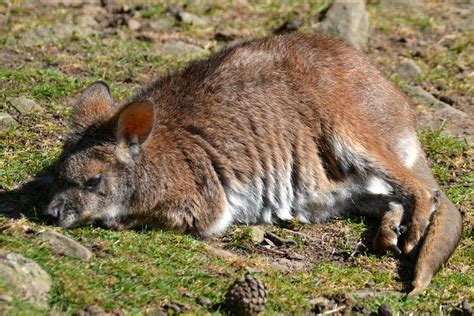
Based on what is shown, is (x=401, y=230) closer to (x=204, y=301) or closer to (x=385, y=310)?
(x=385, y=310)

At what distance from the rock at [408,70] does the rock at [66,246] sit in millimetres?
5307

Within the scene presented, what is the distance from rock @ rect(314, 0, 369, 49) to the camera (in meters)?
10.8

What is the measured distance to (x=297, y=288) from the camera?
20.2 feet

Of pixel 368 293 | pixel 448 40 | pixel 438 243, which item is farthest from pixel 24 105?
pixel 448 40

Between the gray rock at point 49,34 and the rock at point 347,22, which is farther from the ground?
the gray rock at point 49,34

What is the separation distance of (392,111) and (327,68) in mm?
653

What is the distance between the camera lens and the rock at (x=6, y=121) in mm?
8014

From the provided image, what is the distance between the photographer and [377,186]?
24.2 feet

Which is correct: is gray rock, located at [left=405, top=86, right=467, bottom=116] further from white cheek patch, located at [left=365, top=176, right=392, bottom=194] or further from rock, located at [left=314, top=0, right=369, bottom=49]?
white cheek patch, located at [left=365, top=176, right=392, bottom=194]

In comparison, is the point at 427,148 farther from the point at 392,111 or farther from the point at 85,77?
the point at 85,77

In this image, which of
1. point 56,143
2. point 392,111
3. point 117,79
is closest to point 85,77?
point 117,79

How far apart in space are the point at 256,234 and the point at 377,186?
42.9 inches

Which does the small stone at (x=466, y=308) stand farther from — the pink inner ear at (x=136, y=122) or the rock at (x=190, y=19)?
the rock at (x=190, y=19)

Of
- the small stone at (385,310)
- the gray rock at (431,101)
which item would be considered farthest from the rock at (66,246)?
the gray rock at (431,101)
